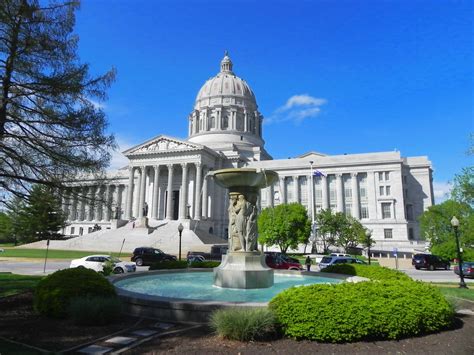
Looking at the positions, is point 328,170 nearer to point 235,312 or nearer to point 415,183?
point 415,183

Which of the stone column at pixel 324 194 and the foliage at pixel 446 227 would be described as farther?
the stone column at pixel 324 194

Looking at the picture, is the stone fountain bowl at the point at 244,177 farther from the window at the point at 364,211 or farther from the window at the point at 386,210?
the window at the point at 364,211

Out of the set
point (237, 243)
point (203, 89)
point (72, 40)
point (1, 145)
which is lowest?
point (237, 243)

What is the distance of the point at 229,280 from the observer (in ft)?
41.7

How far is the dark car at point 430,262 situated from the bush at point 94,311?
3740 cm

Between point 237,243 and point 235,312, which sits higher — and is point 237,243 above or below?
above

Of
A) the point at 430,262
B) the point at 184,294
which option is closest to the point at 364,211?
the point at 430,262

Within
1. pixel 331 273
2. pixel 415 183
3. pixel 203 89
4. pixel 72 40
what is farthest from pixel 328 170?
pixel 72 40

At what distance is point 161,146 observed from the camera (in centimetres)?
7706

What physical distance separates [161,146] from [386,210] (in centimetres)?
5074

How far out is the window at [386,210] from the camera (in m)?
72.7

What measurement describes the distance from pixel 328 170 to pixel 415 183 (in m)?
19.5

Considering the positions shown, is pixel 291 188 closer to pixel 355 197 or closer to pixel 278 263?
pixel 355 197

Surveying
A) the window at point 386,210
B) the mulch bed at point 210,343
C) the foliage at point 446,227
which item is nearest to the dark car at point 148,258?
the mulch bed at point 210,343
